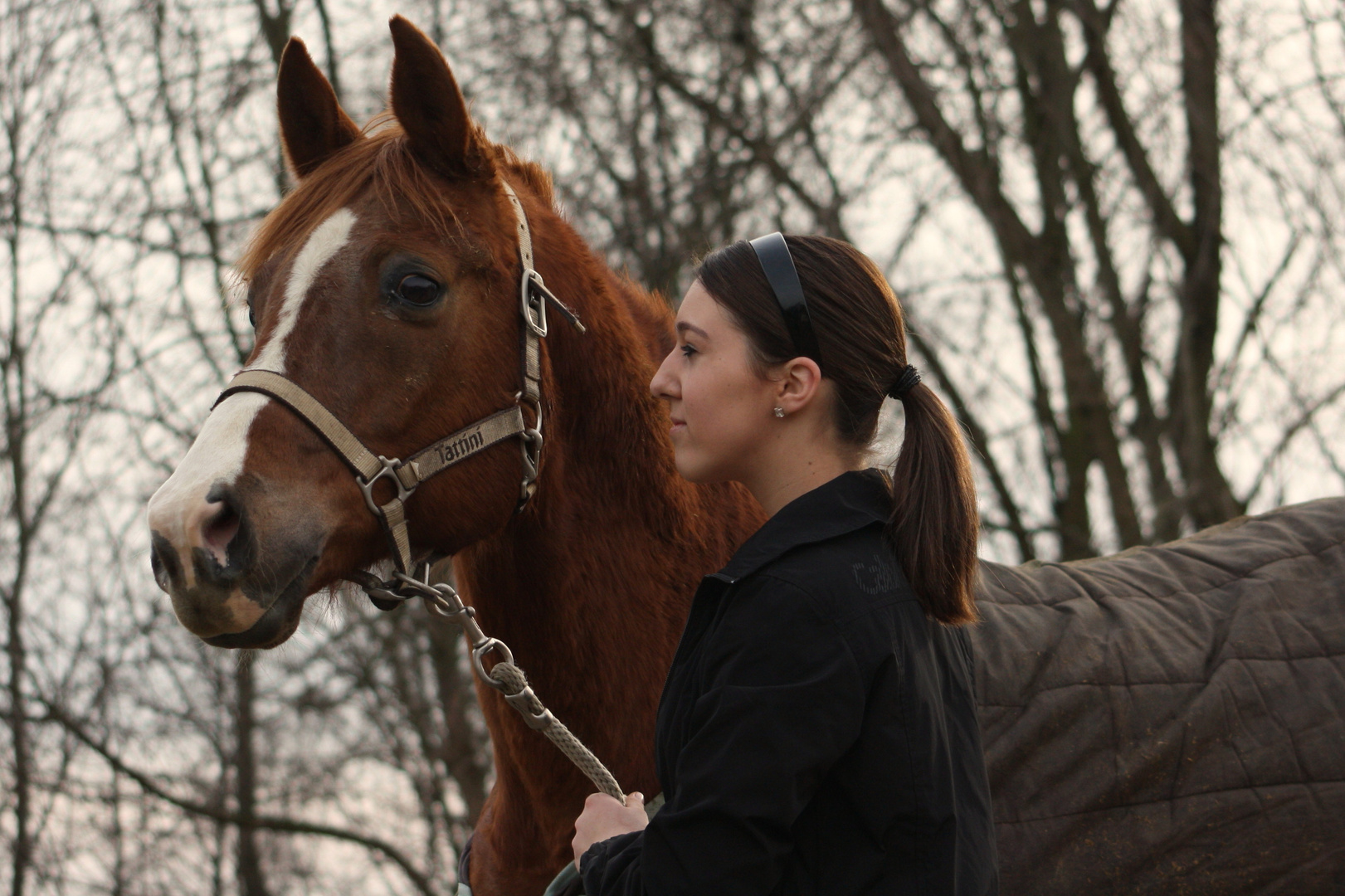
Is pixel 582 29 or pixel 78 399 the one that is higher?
pixel 582 29

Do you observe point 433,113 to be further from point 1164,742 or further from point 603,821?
point 1164,742

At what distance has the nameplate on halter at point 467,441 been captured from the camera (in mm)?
2188

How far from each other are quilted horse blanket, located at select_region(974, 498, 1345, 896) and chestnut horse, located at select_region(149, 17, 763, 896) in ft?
2.51

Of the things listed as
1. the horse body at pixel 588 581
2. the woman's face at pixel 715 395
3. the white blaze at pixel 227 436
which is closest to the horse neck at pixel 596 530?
the horse body at pixel 588 581

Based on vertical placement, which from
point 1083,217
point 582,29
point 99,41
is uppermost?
point 99,41

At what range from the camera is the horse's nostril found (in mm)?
1834

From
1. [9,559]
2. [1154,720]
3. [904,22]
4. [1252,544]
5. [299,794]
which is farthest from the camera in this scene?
[299,794]

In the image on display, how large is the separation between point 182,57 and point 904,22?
4.35 metres

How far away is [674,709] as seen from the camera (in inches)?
59.3

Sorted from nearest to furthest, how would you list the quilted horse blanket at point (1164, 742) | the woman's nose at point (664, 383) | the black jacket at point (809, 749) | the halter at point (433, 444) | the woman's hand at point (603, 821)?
the black jacket at point (809, 749) → the woman's hand at point (603, 821) → the woman's nose at point (664, 383) → the halter at point (433, 444) → the quilted horse blanket at point (1164, 742)

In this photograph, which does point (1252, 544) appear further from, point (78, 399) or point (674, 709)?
point (78, 399)

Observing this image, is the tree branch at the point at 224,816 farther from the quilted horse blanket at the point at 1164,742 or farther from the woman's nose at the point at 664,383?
the woman's nose at the point at 664,383

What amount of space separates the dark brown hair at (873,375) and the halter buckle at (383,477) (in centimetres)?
78

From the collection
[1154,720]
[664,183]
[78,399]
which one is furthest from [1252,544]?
[78,399]
